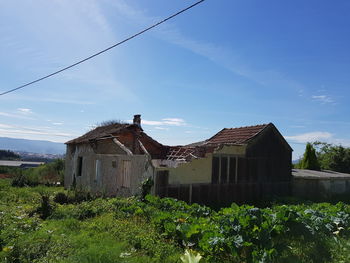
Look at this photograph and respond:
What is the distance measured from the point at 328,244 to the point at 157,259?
4.35 meters

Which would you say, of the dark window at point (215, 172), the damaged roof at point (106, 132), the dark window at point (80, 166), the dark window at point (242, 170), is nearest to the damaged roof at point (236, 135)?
the dark window at point (242, 170)

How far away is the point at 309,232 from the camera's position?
7.22 m

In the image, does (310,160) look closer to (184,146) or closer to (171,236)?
(184,146)

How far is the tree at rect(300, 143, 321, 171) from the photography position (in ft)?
85.7

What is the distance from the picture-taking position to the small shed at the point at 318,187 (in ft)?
57.6

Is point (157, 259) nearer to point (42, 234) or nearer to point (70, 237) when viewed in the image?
point (70, 237)

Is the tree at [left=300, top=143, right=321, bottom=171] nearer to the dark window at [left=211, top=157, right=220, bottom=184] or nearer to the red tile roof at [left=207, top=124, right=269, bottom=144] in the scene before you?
the red tile roof at [left=207, top=124, right=269, bottom=144]

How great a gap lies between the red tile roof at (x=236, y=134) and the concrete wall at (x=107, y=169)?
549 cm

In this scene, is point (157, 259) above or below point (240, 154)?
below

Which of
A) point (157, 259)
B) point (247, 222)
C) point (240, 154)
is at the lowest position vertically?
point (157, 259)

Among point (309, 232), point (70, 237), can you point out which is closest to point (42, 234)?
point (70, 237)

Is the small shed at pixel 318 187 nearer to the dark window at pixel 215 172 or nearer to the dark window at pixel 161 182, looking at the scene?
the dark window at pixel 215 172

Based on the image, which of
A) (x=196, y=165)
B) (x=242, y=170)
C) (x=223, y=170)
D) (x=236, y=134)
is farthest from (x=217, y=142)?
(x=196, y=165)

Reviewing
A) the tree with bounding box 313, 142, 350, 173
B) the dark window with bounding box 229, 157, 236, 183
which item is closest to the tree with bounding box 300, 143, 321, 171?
the tree with bounding box 313, 142, 350, 173
